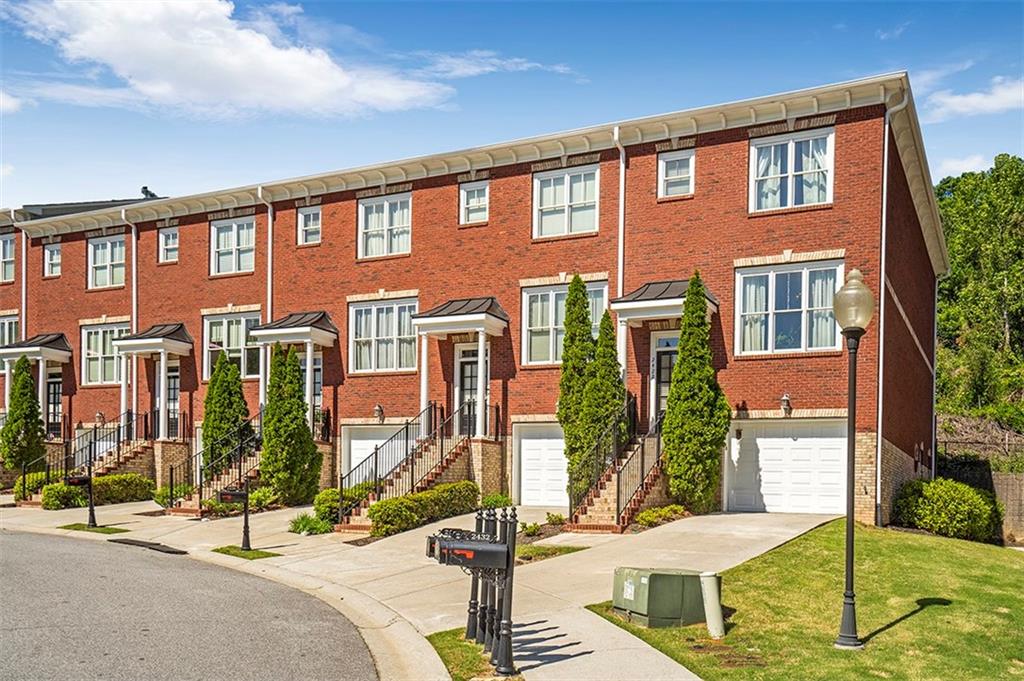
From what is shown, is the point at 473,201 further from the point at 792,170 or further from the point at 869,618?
the point at 869,618

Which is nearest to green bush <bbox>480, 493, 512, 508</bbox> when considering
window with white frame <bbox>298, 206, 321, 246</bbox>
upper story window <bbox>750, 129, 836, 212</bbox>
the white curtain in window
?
the white curtain in window

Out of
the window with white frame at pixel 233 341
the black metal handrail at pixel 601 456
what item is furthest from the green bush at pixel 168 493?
the black metal handrail at pixel 601 456

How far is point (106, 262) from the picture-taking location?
34344 millimetres

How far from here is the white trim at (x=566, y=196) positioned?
25.4 metres

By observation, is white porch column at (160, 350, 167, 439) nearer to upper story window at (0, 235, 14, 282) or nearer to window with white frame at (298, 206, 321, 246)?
window with white frame at (298, 206, 321, 246)

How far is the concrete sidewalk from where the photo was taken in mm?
11023

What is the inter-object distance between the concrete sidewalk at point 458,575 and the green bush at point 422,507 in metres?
0.30

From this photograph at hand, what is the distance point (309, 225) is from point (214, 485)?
7.98 m

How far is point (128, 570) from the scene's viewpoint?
664 inches

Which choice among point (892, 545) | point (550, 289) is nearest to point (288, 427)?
point (550, 289)

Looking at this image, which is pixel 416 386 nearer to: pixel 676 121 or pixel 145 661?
A: pixel 676 121

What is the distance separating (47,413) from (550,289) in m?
19.7

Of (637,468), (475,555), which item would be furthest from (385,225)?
(475,555)

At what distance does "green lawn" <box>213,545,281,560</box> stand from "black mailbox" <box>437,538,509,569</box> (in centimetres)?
1006
